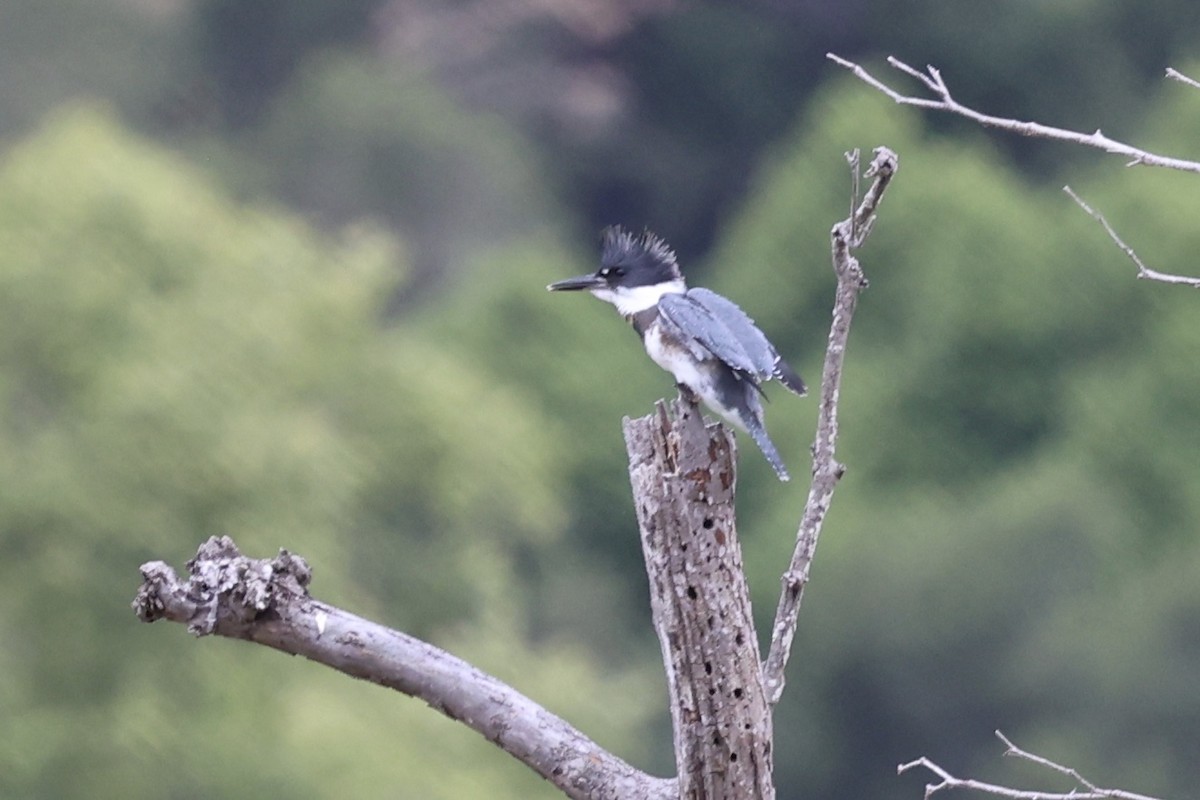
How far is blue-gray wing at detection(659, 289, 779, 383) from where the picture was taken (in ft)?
13.8

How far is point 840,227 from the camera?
3.15 metres

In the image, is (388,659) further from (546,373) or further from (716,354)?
(546,373)

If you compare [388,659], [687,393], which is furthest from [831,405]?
[687,393]

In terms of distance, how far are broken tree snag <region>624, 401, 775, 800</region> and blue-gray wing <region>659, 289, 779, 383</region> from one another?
973 millimetres

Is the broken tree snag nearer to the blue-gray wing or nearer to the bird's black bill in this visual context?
the blue-gray wing

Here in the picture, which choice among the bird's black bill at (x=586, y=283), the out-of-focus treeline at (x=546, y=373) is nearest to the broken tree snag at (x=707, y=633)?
the bird's black bill at (x=586, y=283)

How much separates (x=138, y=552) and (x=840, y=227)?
936 centimetres

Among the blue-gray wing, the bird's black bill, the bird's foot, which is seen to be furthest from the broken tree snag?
the bird's black bill

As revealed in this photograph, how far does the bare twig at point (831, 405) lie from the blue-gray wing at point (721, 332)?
0.91 metres

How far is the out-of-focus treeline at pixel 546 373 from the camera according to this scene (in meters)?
12.6

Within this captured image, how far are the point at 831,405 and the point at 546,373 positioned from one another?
1918 centimetres

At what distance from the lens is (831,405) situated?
10.5 ft

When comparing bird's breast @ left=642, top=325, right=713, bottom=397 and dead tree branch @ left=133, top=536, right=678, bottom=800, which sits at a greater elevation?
bird's breast @ left=642, top=325, right=713, bottom=397

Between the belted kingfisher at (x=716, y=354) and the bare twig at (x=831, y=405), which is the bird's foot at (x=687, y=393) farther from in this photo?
the bare twig at (x=831, y=405)
